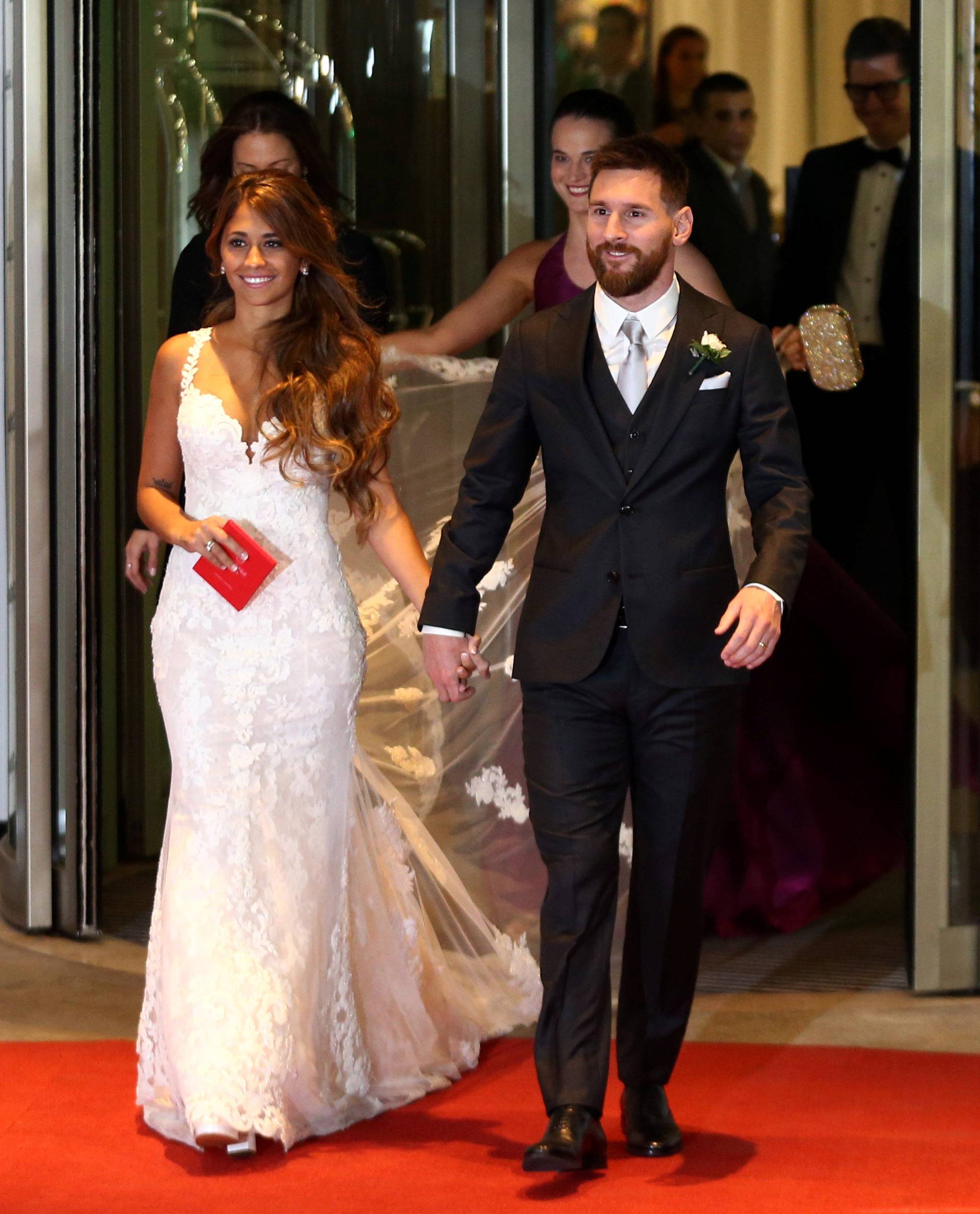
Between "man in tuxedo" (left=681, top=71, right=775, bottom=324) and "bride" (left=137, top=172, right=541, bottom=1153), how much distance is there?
342cm

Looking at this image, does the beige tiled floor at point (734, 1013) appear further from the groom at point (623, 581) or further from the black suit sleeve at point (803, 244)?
the black suit sleeve at point (803, 244)

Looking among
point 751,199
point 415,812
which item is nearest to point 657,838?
point 415,812

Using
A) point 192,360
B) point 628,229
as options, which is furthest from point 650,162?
point 192,360

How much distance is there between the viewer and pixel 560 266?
4723 mm

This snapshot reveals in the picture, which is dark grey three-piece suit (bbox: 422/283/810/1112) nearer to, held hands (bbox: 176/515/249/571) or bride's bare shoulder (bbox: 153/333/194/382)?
held hands (bbox: 176/515/249/571)

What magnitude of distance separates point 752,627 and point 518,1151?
1172 millimetres

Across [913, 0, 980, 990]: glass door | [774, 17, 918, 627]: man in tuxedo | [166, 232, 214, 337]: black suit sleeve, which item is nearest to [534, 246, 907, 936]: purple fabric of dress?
[913, 0, 980, 990]: glass door

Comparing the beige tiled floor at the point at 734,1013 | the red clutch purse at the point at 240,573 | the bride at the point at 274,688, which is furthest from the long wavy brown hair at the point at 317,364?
the beige tiled floor at the point at 734,1013

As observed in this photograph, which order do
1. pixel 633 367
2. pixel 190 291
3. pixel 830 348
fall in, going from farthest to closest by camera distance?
pixel 190 291, pixel 830 348, pixel 633 367

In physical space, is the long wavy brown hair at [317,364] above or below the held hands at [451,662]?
above

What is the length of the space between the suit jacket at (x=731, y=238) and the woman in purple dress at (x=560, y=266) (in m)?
2.11

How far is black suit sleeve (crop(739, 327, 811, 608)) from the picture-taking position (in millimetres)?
3199

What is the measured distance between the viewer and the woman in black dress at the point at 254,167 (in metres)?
4.38

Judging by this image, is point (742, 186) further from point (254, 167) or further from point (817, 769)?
point (254, 167)
